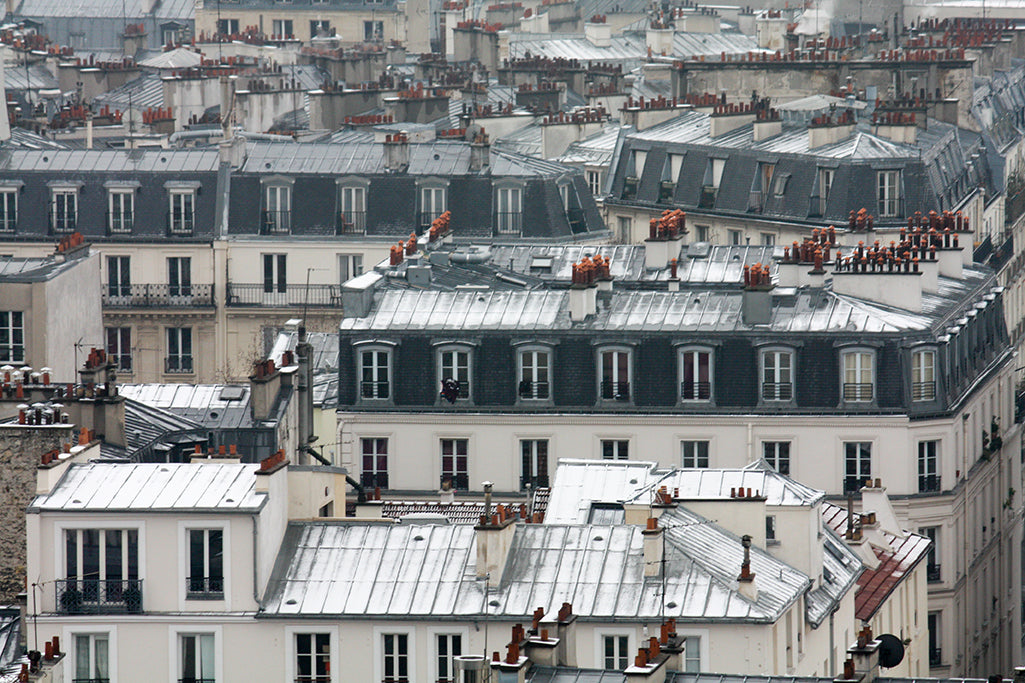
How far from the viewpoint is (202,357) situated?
3465 inches

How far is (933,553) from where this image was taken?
6706cm

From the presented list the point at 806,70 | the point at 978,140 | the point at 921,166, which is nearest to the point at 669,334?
the point at 921,166

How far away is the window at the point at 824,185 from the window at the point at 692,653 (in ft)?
143

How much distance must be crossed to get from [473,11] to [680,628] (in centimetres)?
11260

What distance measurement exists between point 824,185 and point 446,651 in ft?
146

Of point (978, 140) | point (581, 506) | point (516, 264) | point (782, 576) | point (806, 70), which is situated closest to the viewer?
point (782, 576)

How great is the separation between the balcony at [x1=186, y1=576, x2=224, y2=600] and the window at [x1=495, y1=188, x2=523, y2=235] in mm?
40581

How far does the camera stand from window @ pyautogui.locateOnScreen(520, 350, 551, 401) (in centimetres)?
6594

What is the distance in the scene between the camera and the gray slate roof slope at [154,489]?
1860 inches

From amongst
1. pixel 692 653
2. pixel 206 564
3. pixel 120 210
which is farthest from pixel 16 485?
pixel 120 210

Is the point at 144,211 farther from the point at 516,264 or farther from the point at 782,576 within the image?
the point at 782,576

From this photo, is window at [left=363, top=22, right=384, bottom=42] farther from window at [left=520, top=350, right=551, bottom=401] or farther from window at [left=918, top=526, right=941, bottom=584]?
window at [left=918, top=526, right=941, bottom=584]

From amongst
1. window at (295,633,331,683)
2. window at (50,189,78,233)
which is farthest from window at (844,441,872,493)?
window at (50,189,78,233)

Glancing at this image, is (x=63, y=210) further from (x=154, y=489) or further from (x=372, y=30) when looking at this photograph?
(x=372, y=30)
